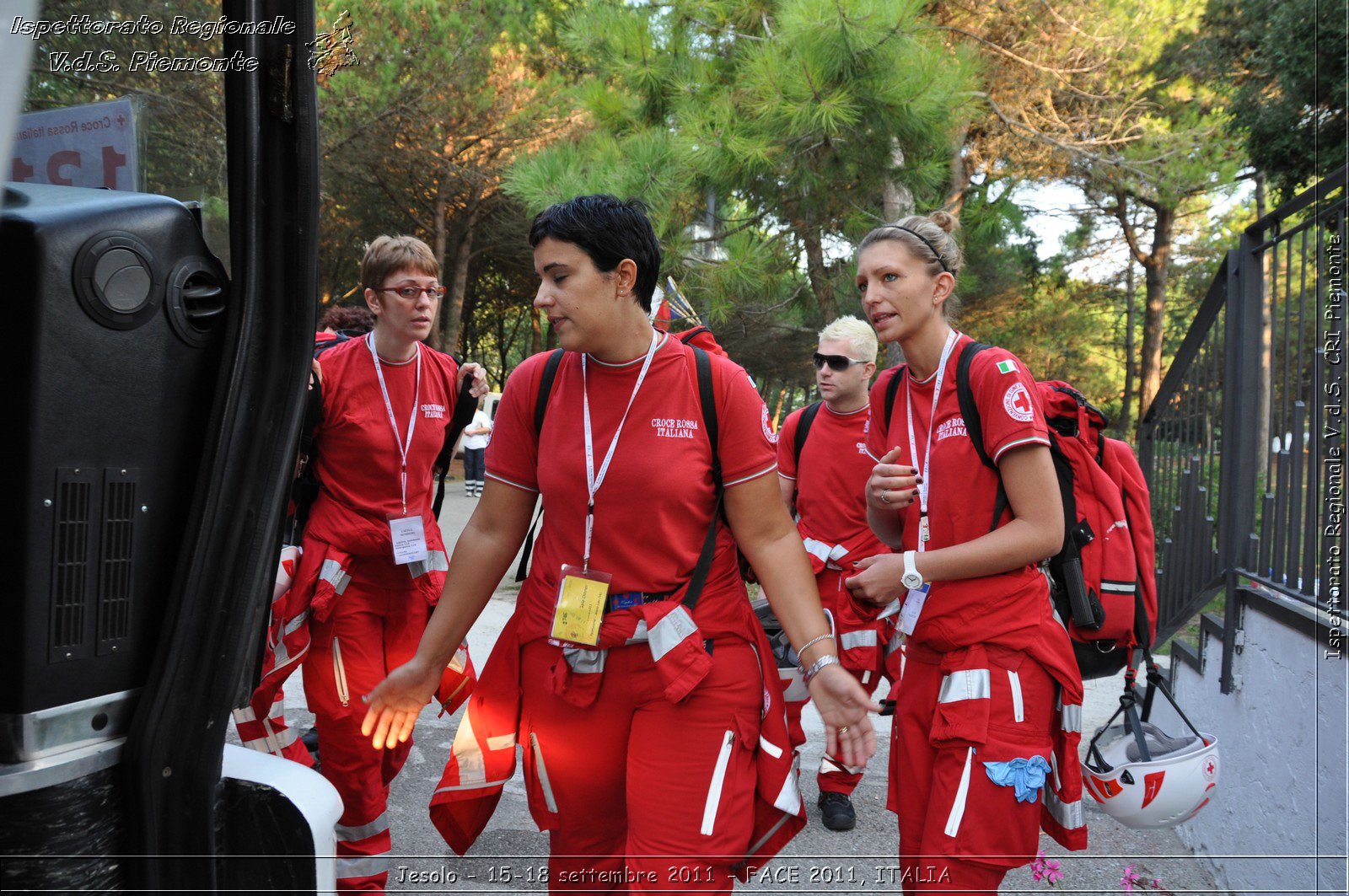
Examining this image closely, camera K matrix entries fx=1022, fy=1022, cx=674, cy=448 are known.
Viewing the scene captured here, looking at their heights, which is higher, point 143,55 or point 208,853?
point 143,55

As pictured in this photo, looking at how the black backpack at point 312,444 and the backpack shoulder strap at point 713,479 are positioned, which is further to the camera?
the black backpack at point 312,444

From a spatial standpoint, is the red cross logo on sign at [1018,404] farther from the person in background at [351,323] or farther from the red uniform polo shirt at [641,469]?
the person in background at [351,323]

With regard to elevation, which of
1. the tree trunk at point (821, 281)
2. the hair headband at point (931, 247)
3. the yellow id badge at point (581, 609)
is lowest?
the yellow id badge at point (581, 609)

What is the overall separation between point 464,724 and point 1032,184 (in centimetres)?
1358

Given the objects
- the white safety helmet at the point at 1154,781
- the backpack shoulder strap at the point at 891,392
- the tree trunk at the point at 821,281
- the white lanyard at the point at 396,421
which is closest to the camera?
the white safety helmet at the point at 1154,781

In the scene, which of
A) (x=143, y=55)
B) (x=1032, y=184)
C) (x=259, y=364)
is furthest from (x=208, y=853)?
(x=1032, y=184)

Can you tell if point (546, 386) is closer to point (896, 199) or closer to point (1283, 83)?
point (896, 199)

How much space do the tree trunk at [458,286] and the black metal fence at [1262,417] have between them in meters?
18.6

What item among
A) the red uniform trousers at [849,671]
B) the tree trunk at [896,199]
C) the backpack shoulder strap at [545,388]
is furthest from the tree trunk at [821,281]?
the backpack shoulder strap at [545,388]

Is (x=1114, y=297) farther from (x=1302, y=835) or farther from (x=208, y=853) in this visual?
(x=208, y=853)

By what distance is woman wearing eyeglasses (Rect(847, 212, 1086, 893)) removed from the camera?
2.56 meters

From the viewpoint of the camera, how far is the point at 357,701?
3678mm

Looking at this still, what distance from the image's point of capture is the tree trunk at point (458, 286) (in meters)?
22.3

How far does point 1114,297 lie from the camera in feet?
87.6
